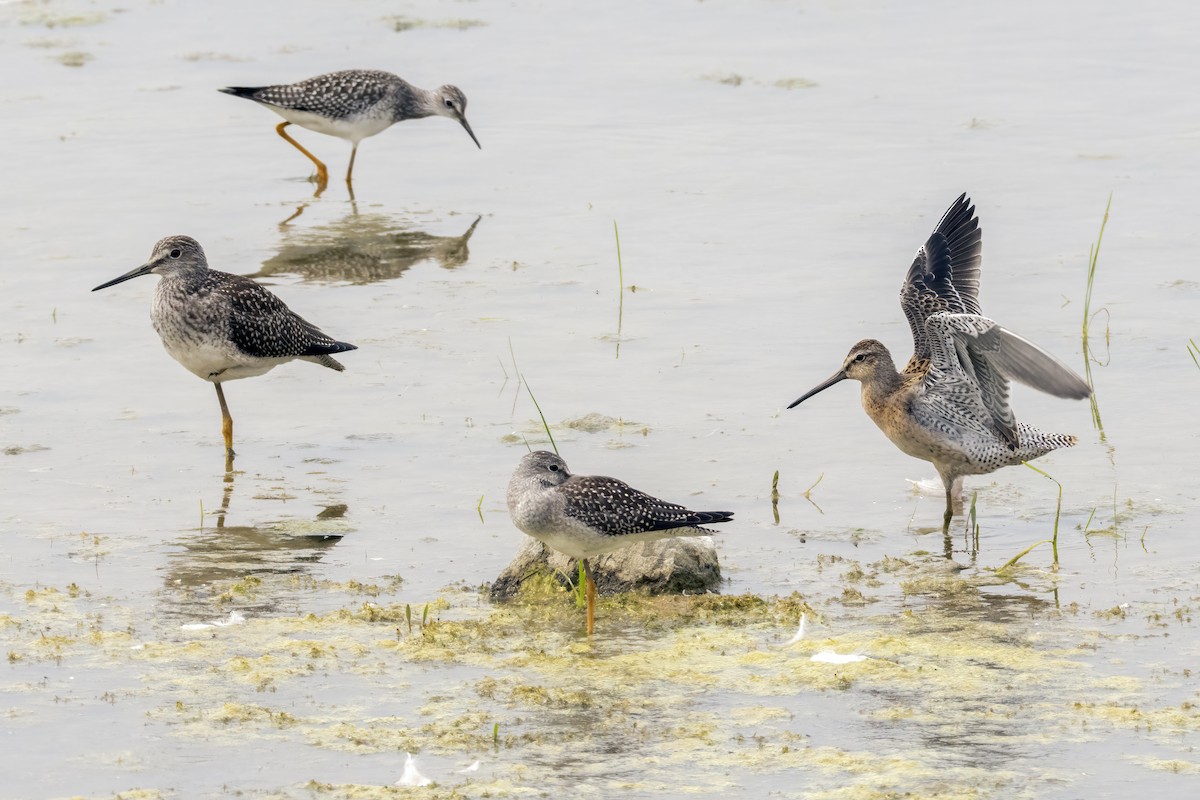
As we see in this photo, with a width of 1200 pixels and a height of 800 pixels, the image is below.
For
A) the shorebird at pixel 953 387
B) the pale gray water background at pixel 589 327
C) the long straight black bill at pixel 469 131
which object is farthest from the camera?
the long straight black bill at pixel 469 131

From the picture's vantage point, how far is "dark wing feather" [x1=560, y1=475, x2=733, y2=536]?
7.04 metres

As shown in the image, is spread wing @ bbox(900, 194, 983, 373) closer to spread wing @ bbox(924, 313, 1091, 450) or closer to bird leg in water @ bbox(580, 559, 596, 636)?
spread wing @ bbox(924, 313, 1091, 450)

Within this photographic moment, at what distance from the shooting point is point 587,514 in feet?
23.0

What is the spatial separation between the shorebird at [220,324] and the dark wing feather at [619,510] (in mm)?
2947

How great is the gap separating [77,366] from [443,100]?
586 cm

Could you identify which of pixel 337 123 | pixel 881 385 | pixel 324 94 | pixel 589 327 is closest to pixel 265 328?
pixel 589 327

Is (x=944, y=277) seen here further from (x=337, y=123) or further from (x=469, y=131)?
(x=337, y=123)

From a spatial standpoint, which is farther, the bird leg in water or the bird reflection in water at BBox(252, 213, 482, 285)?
the bird reflection in water at BBox(252, 213, 482, 285)

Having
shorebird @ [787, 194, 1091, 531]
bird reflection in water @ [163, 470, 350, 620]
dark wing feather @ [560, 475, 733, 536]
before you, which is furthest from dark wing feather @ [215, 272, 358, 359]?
dark wing feather @ [560, 475, 733, 536]

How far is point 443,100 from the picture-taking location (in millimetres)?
15758

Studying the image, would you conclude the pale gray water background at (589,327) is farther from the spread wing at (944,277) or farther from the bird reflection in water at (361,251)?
the spread wing at (944,277)

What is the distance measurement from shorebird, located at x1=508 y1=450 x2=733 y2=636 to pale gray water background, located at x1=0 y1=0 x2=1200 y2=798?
0.40 m

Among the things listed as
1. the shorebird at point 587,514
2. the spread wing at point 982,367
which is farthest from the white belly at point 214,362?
the spread wing at point 982,367

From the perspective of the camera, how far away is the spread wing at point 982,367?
845 centimetres
